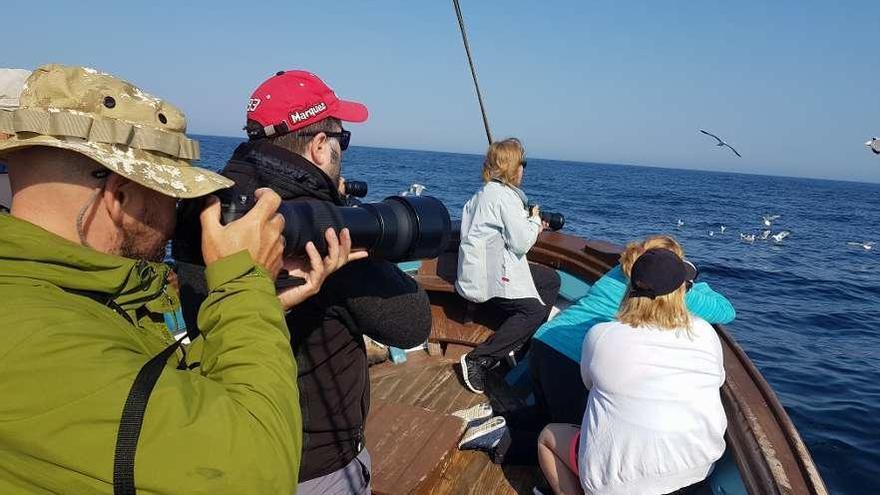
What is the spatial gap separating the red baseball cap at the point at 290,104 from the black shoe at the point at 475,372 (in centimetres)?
230

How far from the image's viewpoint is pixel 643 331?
6.75ft

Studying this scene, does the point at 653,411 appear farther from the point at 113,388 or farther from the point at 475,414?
the point at 113,388

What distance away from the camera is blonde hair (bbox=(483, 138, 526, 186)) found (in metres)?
3.35

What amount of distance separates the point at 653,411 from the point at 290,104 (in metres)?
1.59

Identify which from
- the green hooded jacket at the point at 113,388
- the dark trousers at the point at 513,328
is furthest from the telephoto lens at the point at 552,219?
the green hooded jacket at the point at 113,388

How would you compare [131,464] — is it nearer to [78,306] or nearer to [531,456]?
[78,306]

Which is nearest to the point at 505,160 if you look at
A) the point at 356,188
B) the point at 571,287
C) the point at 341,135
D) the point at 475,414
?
the point at 356,188

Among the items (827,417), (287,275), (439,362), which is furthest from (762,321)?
(287,275)

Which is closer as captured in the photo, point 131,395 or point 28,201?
point 131,395

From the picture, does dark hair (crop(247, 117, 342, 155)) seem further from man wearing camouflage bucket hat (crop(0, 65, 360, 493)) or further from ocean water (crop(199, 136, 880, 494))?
ocean water (crop(199, 136, 880, 494))

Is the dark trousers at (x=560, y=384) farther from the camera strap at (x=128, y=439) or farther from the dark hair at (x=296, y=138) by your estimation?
the camera strap at (x=128, y=439)

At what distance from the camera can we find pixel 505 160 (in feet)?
11.0

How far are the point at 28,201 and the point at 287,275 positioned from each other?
48cm

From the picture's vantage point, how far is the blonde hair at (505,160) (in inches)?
132
